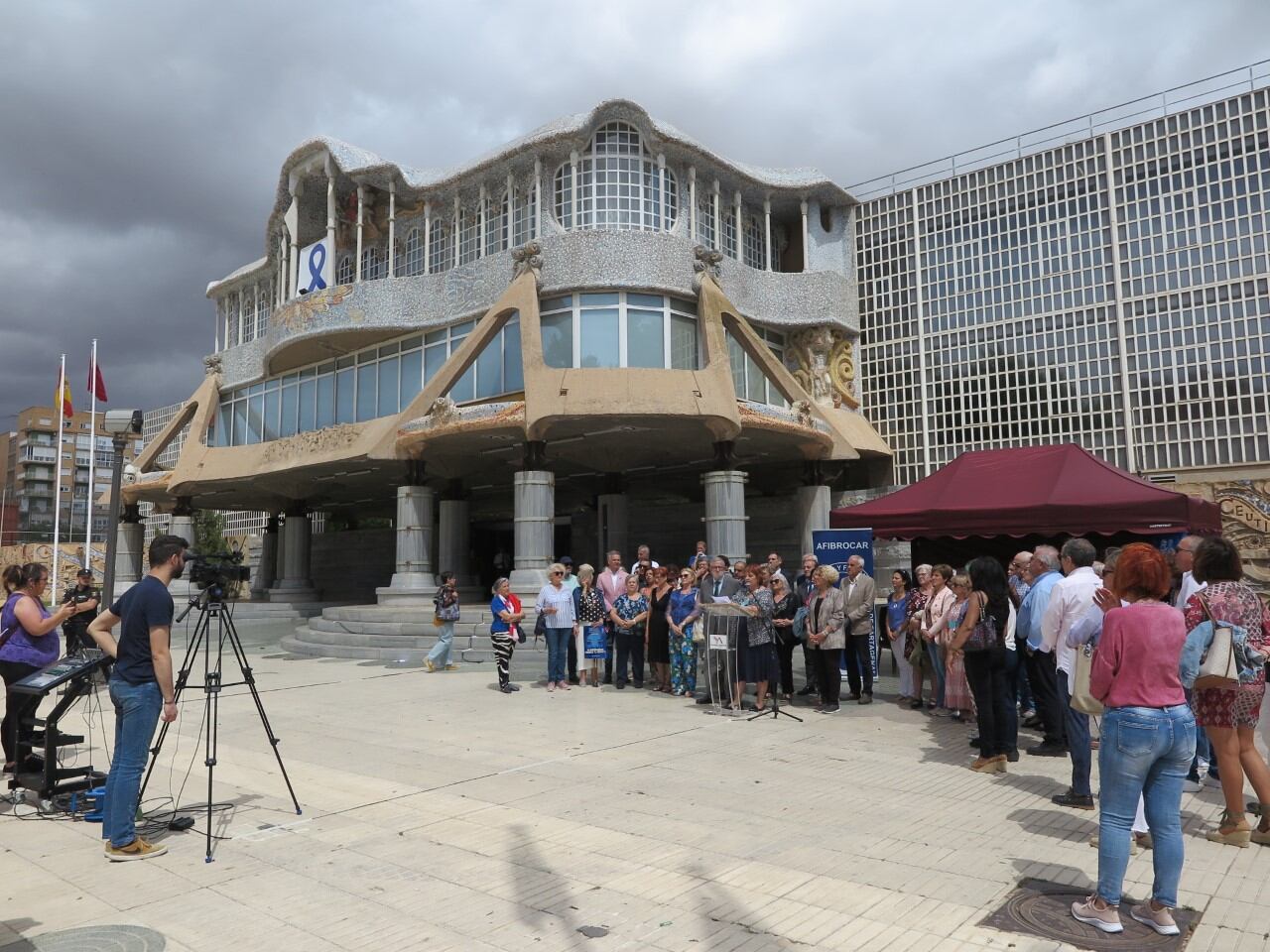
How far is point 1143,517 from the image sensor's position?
1134 cm

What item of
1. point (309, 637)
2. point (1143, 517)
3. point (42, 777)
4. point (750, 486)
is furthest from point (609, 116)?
point (42, 777)

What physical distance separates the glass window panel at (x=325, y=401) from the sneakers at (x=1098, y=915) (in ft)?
86.6

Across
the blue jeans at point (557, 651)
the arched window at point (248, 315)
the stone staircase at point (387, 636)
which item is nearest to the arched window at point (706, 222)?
the stone staircase at point (387, 636)

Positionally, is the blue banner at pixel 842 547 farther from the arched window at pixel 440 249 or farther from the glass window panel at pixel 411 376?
the arched window at pixel 440 249

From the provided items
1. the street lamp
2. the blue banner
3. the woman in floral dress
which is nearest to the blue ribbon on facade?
the street lamp

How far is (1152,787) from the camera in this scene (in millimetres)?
4047

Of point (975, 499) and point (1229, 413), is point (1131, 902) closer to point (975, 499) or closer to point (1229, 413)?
point (975, 499)

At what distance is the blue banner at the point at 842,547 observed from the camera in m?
12.6

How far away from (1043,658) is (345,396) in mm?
23668

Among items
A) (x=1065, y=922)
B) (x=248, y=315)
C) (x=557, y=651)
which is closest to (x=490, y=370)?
(x=557, y=651)

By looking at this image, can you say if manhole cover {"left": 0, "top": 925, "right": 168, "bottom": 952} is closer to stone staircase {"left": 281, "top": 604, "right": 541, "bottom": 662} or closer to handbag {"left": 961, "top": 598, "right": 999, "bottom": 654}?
handbag {"left": 961, "top": 598, "right": 999, "bottom": 654}

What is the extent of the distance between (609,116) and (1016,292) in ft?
41.4

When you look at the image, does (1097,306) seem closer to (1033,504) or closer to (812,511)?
(812,511)

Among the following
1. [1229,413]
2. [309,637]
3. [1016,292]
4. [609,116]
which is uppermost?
[609,116]
